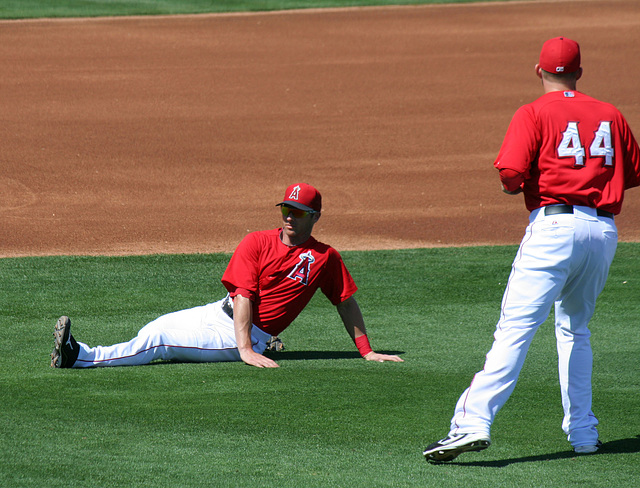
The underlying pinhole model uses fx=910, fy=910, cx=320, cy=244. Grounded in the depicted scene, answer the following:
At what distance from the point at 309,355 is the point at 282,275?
0.65m

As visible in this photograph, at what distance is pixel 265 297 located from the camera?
5859mm

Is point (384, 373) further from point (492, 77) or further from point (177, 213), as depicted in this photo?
point (492, 77)

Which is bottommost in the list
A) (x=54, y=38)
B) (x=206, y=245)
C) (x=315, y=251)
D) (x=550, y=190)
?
(x=206, y=245)

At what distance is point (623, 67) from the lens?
18.7 m

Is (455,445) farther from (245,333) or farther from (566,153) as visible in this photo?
(245,333)

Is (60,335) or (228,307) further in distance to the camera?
(228,307)

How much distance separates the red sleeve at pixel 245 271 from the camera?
572cm

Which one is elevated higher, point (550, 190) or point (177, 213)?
point (550, 190)

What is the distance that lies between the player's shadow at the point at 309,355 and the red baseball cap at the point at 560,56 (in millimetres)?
2553

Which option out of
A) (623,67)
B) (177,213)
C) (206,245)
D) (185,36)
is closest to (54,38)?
(185,36)

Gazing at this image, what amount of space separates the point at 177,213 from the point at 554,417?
28.1 ft

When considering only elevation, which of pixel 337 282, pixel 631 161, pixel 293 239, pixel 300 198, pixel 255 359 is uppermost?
pixel 631 161

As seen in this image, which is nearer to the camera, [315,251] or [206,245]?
[315,251]

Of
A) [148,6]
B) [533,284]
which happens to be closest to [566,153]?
[533,284]
